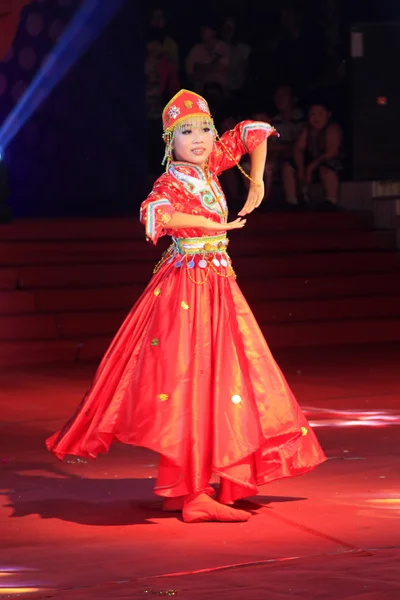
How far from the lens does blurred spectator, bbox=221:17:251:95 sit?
15.2 m

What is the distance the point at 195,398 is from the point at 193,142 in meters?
1.04

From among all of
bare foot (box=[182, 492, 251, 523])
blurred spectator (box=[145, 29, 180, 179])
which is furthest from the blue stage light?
bare foot (box=[182, 492, 251, 523])

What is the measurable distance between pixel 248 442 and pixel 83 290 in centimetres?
666

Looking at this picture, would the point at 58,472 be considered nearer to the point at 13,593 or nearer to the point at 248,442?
the point at 248,442

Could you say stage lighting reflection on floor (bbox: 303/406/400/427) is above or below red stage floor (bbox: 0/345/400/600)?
above

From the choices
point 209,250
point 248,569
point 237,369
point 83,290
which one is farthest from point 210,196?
point 83,290

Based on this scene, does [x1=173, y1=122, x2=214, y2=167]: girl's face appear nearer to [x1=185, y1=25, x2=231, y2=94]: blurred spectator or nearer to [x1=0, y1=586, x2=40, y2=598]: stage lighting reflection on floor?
[x1=0, y1=586, x2=40, y2=598]: stage lighting reflection on floor

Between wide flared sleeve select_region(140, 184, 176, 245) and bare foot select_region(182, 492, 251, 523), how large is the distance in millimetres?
1020

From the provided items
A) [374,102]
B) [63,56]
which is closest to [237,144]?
[63,56]

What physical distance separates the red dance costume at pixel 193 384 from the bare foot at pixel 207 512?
0.17ft

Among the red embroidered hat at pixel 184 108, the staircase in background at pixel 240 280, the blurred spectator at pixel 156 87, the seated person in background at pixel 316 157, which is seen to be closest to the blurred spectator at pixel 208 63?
the blurred spectator at pixel 156 87

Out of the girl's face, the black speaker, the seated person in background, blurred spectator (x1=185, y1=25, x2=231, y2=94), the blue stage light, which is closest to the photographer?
the girl's face

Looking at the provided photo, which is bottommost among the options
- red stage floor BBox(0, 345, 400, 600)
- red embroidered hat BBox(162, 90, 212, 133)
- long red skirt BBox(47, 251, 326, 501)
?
red stage floor BBox(0, 345, 400, 600)

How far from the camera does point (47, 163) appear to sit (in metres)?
14.4
